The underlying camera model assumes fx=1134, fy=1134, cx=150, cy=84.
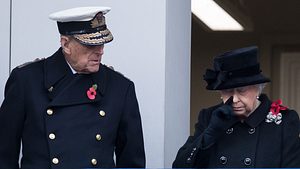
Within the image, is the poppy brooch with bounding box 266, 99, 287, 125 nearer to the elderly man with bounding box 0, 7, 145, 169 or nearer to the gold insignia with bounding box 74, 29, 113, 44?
the elderly man with bounding box 0, 7, 145, 169

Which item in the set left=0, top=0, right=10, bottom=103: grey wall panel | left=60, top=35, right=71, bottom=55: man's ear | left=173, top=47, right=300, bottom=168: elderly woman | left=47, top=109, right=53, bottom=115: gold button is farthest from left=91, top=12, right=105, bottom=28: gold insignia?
left=0, top=0, right=10, bottom=103: grey wall panel

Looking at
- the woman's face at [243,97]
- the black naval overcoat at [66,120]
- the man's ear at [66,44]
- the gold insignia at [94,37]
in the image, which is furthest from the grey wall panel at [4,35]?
the woman's face at [243,97]

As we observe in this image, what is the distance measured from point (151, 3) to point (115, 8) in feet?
0.67

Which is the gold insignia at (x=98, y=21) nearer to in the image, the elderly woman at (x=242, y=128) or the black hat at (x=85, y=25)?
the black hat at (x=85, y=25)

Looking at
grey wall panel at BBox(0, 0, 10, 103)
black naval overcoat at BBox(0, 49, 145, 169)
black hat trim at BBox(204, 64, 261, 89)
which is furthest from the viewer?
grey wall panel at BBox(0, 0, 10, 103)

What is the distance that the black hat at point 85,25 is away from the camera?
524 cm

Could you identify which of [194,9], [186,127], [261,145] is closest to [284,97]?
[194,9]

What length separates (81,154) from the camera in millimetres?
5227

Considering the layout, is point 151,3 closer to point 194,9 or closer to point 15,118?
point 15,118

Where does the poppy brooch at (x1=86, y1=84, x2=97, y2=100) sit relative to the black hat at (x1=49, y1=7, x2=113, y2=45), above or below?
below

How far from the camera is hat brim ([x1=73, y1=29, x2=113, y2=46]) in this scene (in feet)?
17.1

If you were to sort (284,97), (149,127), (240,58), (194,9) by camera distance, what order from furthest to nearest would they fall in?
(284,97) → (194,9) → (149,127) → (240,58)

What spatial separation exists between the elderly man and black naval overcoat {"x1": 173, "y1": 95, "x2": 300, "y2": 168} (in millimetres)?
341

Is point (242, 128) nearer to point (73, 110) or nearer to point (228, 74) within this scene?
point (228, 74)
